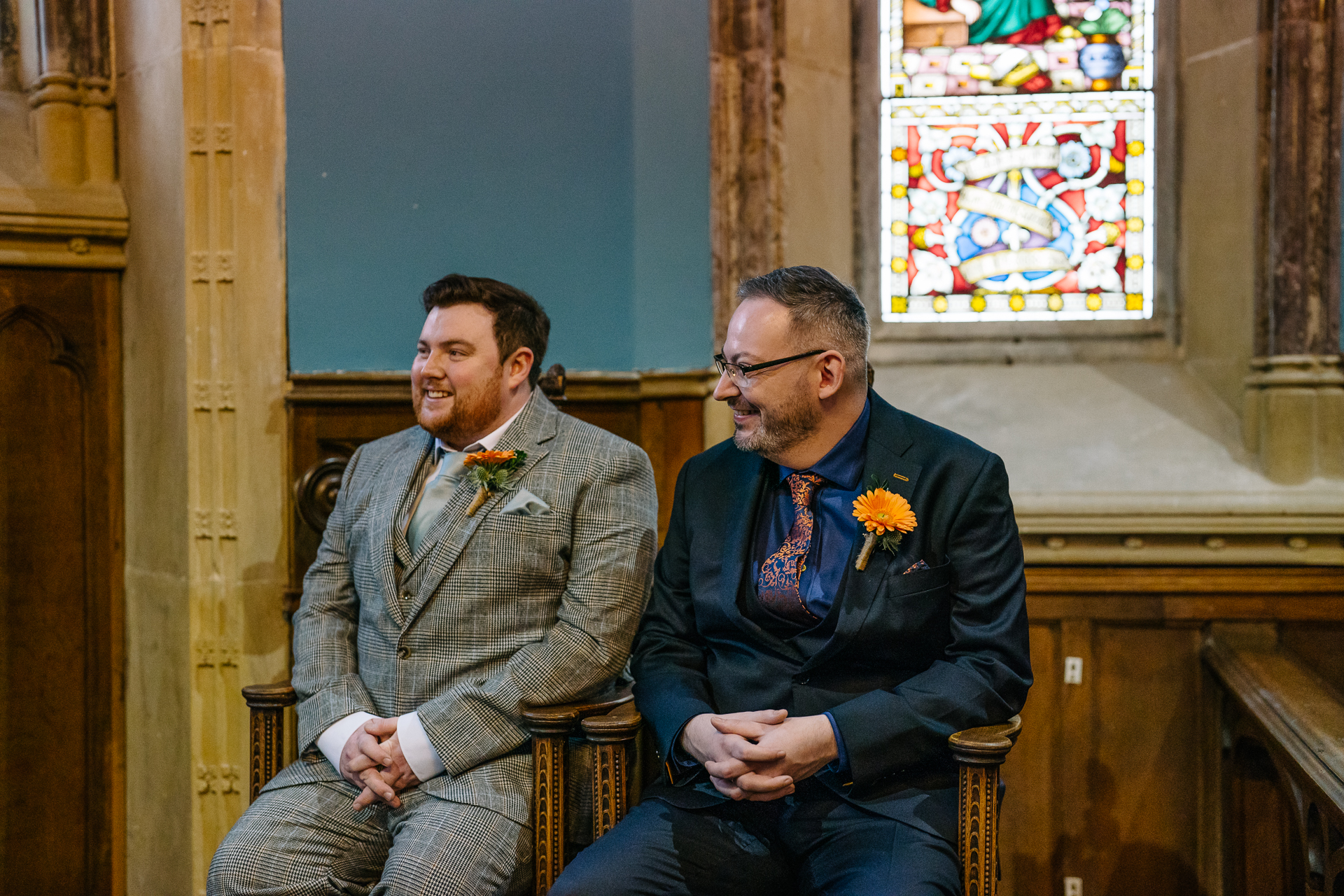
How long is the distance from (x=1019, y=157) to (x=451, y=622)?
246cm

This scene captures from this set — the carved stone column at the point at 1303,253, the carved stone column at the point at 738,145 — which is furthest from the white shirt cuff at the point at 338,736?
the carved stone column at the point at 1303,253

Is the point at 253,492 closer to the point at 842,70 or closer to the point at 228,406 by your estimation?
the point at 228,406

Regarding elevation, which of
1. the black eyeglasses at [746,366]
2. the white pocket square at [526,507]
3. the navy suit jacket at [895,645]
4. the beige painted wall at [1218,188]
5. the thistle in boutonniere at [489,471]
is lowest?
the navy suit jacket at [895,645]

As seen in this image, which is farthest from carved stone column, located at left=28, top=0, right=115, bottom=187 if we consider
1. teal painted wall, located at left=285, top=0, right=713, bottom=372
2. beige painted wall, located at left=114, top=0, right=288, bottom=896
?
teal painted wall, located at left=285, top=0, right=713, bottom=372

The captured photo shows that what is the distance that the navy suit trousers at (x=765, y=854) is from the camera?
1.95 meters

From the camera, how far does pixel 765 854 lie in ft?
6.88

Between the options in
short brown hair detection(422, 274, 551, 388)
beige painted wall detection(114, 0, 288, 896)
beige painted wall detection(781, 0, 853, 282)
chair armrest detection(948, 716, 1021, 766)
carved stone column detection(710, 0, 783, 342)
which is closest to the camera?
chair armrest detection(948, 716, 1021, 766)

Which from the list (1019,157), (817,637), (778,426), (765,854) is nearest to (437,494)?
(778,426)

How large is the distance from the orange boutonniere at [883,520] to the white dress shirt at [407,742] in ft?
3.07

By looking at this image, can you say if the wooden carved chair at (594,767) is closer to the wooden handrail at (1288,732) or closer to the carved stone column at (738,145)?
the wooden handrail at (1288,732)

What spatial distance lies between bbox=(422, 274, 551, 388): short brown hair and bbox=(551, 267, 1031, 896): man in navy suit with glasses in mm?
533

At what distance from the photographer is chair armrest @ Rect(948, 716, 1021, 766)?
1.94 meters

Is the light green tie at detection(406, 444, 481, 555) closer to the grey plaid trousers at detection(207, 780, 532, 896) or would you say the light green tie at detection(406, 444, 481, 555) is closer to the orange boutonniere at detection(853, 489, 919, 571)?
the grey plaid trousers at detection(207, 780, 532, 896)

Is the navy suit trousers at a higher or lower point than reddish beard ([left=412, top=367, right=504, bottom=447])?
lower
